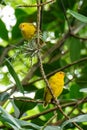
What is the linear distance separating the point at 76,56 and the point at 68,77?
0.22 metres

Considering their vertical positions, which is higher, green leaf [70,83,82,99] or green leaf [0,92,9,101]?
green leaf [0,92,9,101]

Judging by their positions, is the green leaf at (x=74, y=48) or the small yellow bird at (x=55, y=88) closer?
the small yellow bird at (x=55, y=88)

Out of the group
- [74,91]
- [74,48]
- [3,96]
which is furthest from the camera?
[74,48]

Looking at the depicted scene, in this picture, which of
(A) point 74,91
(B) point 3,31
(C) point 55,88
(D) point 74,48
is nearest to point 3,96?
(C) point 55,88

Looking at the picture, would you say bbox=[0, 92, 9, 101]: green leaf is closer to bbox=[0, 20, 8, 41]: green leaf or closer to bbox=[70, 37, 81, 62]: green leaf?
bbox=[0, 20, 8, 41]: green leaf

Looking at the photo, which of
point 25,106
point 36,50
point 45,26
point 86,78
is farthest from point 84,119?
point 45,26

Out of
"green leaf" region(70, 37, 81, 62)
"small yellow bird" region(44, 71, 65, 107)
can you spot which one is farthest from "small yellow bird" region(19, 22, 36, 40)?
"green leaf" region(70, 37, 81, 62)

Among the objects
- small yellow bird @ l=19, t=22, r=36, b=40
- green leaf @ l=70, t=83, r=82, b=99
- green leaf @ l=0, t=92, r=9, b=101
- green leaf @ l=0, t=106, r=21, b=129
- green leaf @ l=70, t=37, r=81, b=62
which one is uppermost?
small yellow bird @ l=19, t=22, r=36, b=40

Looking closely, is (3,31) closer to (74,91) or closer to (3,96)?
(74,91)

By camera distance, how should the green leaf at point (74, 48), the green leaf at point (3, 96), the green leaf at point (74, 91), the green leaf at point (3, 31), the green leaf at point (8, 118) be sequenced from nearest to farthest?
the green leaf at point (8, 118) < the green leaf at point (3, 96) < the green leaf at point (74, 91) < the green leaf at point (3, 31) < the green leaf at point (74, 48)

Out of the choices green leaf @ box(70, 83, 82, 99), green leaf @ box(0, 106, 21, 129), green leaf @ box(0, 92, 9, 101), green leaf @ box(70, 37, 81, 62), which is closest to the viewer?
green leaf @ box(0, 106, 21, 129)

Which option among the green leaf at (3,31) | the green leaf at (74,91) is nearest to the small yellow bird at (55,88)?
the green leaf at (74,91)

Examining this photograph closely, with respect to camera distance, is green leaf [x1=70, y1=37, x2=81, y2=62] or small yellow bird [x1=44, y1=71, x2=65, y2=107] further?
green leaf [x1=70, y1=37, x2=81, y2=62]

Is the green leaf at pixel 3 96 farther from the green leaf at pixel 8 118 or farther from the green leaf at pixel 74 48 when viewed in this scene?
the green leaf at pixel 74 48
